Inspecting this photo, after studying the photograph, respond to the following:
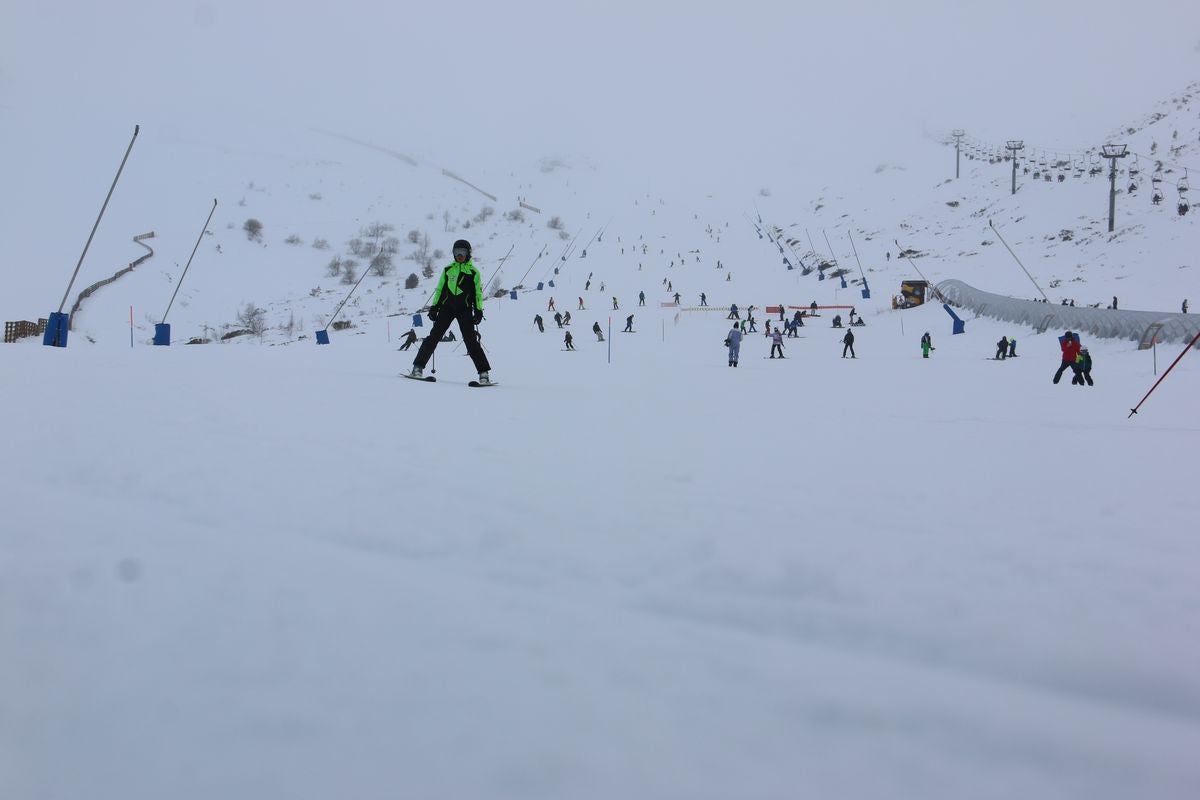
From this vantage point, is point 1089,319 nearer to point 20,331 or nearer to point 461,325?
point 461,325

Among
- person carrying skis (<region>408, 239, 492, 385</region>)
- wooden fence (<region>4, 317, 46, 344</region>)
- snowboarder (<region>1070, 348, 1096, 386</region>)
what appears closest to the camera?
person carrying skis (<region>408, 239, 492, 385</region>)

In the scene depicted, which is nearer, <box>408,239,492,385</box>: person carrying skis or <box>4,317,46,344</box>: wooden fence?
<box>408,239,492,385</box>: person carrying skis

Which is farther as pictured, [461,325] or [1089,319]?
[1089,319]

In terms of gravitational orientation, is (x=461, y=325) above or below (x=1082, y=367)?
above

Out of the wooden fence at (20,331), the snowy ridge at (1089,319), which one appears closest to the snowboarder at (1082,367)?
the snowy ridge at (1089,319)

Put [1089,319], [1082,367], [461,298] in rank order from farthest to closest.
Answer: [1089,319] → [1082,367] → [461,298]

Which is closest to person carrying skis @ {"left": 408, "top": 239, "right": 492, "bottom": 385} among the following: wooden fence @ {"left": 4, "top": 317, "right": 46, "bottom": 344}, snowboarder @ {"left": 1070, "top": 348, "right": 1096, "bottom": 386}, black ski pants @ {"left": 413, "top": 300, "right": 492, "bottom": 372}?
black ski pants @ {"left": 413, "top": 300, "right": 492, "bottom": 372}

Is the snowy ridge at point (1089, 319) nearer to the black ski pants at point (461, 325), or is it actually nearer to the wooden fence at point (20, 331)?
the black ski pants at point (461, 325)

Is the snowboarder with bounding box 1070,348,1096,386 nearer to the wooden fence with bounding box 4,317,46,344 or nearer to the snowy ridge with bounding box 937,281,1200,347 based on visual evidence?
the snowy ridge with bounding box 937,281,1200,347

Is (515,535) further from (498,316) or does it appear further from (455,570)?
(498,316)

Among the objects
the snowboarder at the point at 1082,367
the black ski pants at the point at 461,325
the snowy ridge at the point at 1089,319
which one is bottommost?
the snowboarder at the point at 1082,367

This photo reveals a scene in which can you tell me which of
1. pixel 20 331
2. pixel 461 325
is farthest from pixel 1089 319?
pixel 20 331

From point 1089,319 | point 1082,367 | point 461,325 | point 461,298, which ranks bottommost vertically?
point 1082,367

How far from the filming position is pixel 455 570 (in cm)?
311
